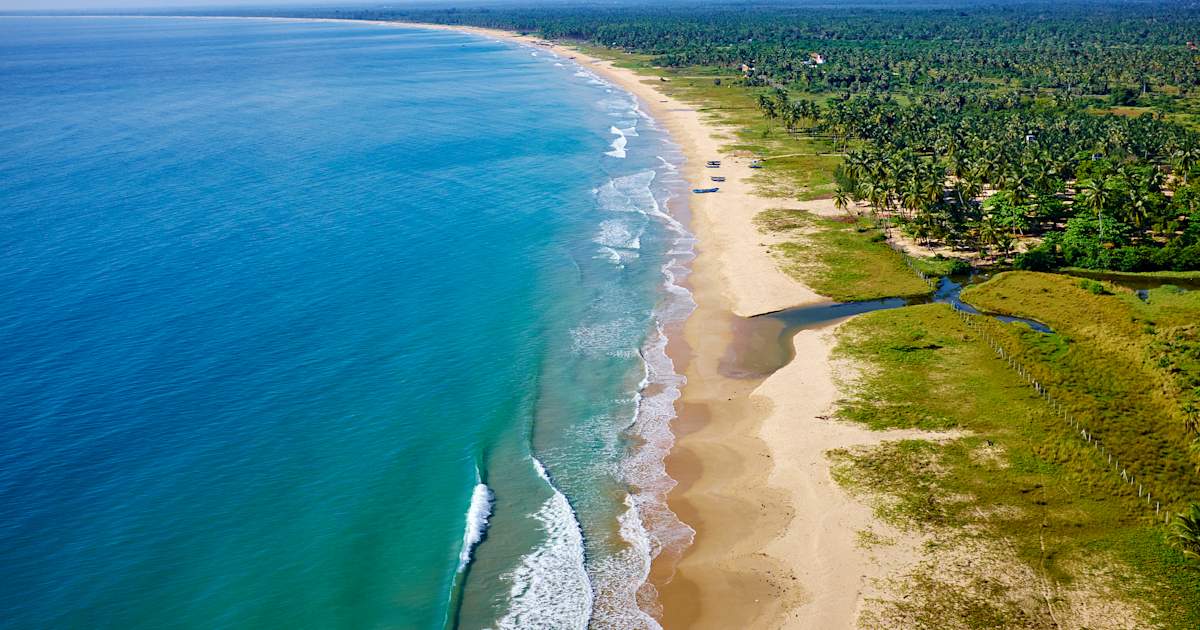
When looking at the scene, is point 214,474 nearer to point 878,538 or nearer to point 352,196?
point 878,538

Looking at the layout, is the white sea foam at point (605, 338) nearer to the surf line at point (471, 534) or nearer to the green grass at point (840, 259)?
the surf line at point (471, 534)

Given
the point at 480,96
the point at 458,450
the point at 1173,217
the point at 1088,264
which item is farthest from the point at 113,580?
the point at 480,96

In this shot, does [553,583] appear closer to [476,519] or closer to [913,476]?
[476,519]

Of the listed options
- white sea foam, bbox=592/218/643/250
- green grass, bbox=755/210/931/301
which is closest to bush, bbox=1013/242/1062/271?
green grass, bbox=755/210/931/301

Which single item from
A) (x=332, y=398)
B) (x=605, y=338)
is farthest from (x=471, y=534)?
(x=605, y=338)

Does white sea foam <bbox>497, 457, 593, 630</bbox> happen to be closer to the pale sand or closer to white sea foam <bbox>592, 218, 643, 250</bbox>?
the pale sand

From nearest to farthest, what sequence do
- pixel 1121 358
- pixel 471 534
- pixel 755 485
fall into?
pixel 471 534 < pixel 755 485 < pixel 1121 358
